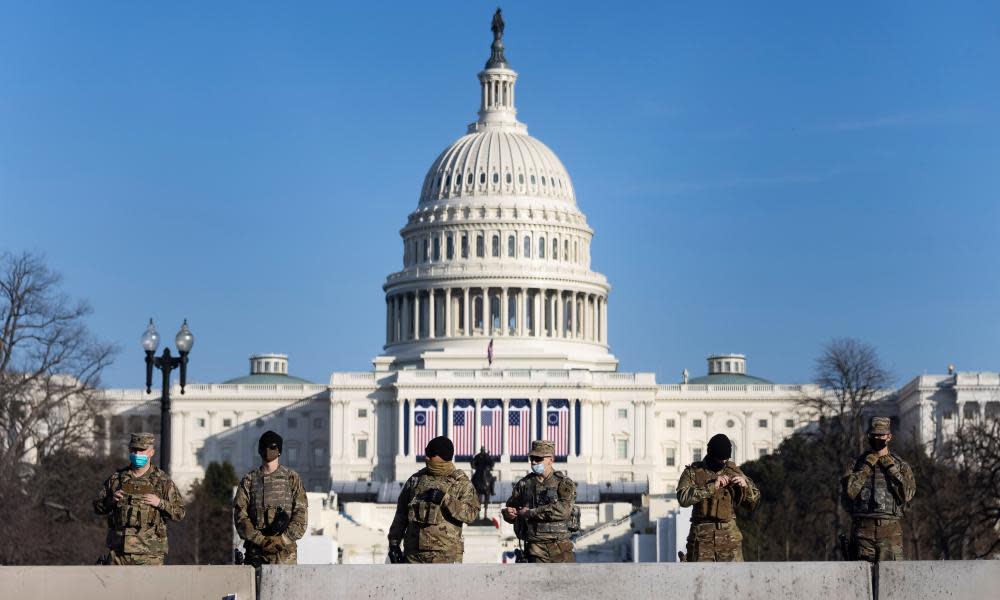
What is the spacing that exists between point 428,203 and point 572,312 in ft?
45.5

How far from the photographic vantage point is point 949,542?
273 feet

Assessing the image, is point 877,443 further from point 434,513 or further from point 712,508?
point 434,513

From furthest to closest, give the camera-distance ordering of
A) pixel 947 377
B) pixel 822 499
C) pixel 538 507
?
1. pixel 947 377
2. pixel 822 499
3. pixel 538 507

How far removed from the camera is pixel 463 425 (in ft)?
550

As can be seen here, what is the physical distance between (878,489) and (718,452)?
8.96 ft

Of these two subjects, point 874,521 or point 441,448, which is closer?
point 441,448

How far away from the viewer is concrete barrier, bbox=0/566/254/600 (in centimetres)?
2530

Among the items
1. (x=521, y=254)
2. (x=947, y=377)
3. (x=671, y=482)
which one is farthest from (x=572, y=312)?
(x=947, y=377)

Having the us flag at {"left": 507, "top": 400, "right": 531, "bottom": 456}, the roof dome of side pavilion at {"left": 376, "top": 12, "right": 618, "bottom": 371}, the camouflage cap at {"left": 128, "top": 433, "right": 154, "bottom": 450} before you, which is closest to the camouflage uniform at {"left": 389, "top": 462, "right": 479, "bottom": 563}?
the camouflage cap at {"left": 128, "top": 433, "right": 154, "bottom": 450}

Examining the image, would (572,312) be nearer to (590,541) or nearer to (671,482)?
(671,482)

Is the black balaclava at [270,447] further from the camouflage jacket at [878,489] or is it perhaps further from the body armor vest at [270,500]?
the camouflage jacket at [878,489]

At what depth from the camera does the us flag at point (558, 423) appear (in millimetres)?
166875

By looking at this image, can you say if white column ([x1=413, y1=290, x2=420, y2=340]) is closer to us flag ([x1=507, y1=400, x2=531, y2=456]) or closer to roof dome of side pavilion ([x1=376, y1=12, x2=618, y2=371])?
roof dome of side pavilion ([x1=376, y1=12, x2=618, y2=371])

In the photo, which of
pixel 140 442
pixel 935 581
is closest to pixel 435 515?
pixel 140 442
